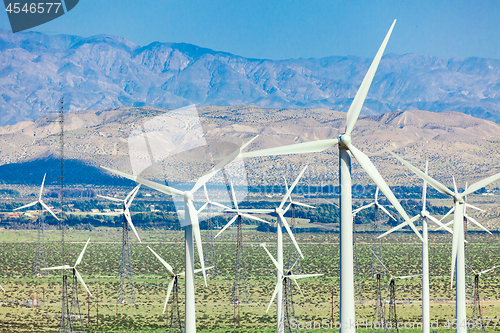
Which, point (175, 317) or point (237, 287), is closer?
point (175, 317)

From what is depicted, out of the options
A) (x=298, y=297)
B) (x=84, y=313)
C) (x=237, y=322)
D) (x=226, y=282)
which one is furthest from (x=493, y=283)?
(x=84, y=313)

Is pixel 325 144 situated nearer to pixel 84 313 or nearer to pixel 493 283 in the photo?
pixel 84 313

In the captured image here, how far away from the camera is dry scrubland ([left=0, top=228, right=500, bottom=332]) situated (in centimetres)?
6500

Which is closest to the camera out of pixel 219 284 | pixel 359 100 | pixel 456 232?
pixel 359 100

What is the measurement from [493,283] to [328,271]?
25.3 meters

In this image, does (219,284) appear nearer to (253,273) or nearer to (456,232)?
(253,273)

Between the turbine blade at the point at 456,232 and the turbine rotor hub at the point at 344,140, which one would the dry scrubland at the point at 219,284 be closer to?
the turbine blade at the point at 456,232

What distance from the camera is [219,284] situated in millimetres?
91625

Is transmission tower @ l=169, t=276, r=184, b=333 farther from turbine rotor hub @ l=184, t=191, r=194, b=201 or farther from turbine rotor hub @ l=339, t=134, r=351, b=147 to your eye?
turbine rotor hub @ l=339, t=134, r=351, b=147

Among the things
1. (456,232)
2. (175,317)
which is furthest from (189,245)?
(175,317)

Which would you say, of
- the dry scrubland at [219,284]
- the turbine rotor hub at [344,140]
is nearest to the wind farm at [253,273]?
the turbine rotor hub at [344,140]

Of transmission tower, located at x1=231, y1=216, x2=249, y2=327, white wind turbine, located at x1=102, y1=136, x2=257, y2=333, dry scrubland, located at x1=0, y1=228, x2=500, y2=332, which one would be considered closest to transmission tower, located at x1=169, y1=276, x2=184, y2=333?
dry scrubland, located at x1=0, y1=228, x2=500, y2=332

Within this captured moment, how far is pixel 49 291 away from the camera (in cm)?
8344

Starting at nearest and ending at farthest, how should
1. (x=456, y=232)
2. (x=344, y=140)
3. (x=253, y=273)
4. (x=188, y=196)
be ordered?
(x=344, y=140), (x=188, y=196), (x=456, y=232), (x=253, y=273)
